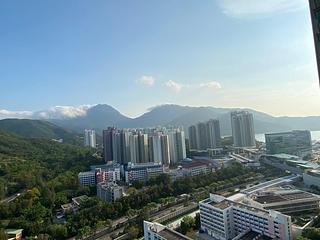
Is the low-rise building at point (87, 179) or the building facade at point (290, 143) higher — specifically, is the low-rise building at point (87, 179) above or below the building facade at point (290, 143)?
below

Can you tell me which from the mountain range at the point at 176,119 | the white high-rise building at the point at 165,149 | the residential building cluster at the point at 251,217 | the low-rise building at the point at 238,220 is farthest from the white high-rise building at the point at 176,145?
the mountain range at the point at 176,119

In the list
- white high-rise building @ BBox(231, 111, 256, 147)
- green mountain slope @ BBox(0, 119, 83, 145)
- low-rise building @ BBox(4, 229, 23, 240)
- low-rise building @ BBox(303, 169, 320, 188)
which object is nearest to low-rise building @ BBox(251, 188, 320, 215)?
low-rise building @ BBox(303, 169, 320, 188)

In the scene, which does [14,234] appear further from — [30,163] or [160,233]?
[30,163]

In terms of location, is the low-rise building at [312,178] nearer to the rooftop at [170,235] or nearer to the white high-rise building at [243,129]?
the rooftop at [170,235]

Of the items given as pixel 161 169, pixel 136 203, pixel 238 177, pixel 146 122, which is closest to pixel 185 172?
pixel 161 169

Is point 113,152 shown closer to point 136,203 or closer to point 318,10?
point 136,203

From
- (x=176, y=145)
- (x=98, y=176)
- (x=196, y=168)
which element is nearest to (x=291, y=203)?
(x=196, y=168)
